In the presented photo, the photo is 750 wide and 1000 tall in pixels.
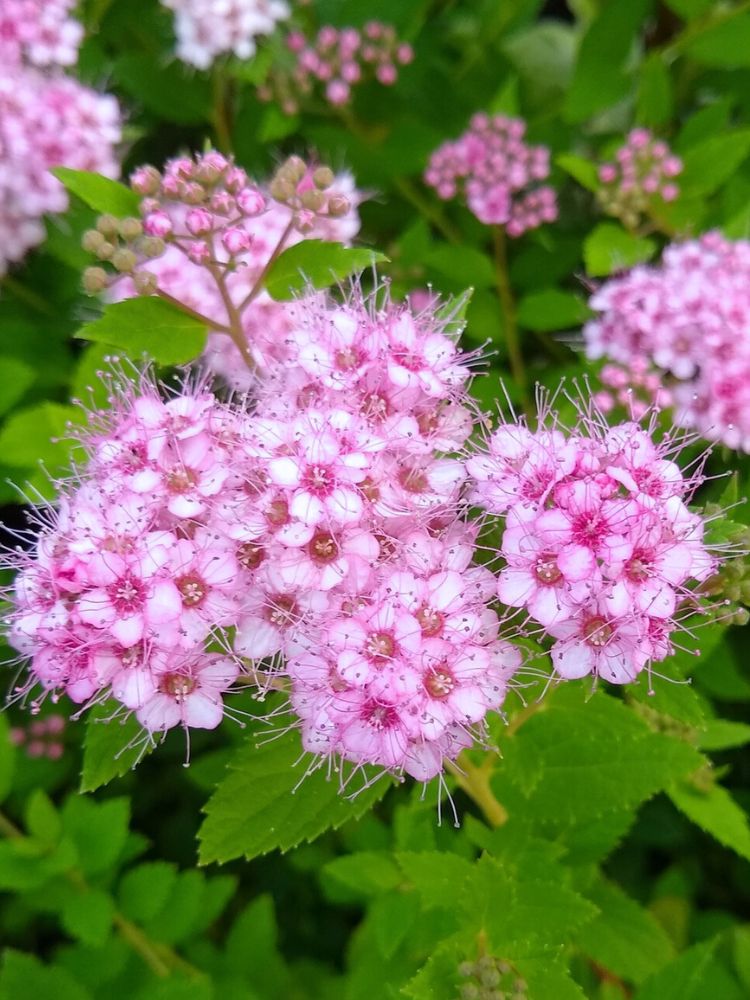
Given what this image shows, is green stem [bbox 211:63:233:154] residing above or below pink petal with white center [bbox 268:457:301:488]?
above

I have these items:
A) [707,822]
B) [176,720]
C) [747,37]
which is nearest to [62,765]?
[176,720]

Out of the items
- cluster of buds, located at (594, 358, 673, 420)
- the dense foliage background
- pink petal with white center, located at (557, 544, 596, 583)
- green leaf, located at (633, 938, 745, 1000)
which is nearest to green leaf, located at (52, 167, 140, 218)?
the dense foliage background

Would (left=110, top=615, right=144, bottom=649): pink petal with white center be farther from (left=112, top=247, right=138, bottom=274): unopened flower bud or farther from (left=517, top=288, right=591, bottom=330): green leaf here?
(left=517, top=288, right=591, bottom=330): green leaf

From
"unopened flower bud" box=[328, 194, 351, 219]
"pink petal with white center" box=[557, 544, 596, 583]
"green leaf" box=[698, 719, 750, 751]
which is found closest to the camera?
"pink petal with white center" box=[557, 544, 596, 583]

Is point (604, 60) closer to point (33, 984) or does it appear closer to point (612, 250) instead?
point (612, 250)

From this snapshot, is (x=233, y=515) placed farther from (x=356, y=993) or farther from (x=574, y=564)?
(x=356, y=993)

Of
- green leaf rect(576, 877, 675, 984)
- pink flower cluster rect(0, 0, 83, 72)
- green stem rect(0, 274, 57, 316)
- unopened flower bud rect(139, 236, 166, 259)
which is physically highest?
pink flower cluster rect(0, 0, 83, 72)
